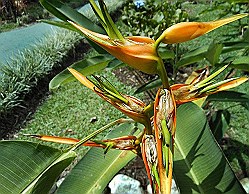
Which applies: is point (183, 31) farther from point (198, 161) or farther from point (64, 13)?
point (64, 13)

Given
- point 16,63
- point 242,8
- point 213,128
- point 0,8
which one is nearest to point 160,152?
point 213,128

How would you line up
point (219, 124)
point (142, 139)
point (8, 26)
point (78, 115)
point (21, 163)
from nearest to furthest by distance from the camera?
point (142, 139)
point (21, 163)
point (219, 124)
point (78, 115)
point (8, 26)

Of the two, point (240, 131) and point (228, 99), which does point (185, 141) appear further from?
point (240, 131)

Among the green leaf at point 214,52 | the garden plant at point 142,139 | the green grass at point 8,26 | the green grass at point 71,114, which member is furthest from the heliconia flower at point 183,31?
the green grass at point 8,26

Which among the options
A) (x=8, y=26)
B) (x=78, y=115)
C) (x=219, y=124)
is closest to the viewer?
(x=219, y=124)

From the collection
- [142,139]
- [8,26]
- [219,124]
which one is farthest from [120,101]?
[8,26]

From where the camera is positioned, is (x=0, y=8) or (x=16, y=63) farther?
(x=0, y=8)

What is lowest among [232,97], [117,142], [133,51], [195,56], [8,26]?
[8,26]
